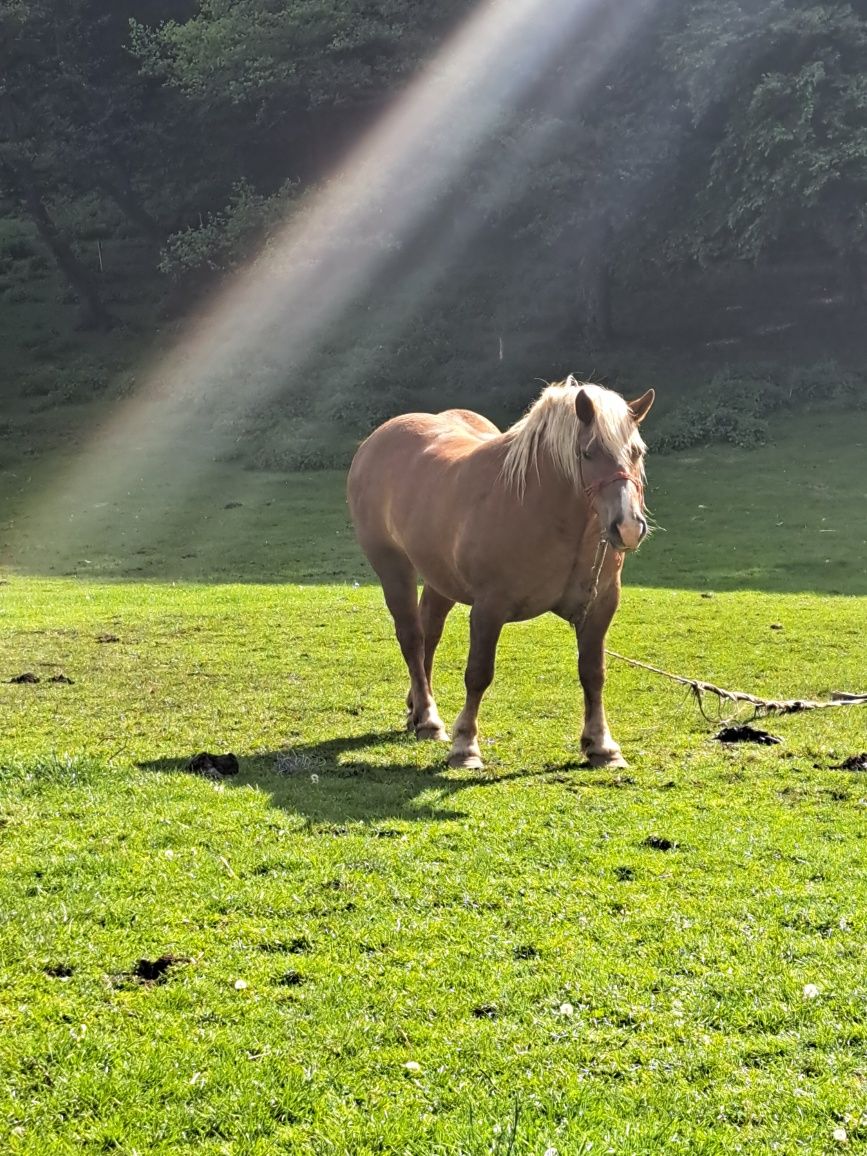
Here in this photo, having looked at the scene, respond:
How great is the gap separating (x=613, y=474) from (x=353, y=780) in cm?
256

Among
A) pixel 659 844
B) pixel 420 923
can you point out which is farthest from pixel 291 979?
pixel 659 844

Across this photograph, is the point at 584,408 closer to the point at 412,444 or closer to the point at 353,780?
the point at 412,444

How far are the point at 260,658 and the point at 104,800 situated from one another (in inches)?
211

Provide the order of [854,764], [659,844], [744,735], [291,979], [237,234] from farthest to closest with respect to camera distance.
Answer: [237,234], [744,735], [854,764], [659,844], [291,979]

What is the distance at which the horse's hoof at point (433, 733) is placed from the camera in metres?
8.21

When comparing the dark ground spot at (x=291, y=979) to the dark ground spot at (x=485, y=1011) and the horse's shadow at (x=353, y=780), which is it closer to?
the dark ground spot at (x=485, y=1011)

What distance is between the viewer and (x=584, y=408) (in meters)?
6.38

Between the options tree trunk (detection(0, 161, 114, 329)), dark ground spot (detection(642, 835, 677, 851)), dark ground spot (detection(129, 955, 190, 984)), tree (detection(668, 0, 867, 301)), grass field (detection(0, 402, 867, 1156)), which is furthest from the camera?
tree trunk (detection(0, 161, 114, 329))

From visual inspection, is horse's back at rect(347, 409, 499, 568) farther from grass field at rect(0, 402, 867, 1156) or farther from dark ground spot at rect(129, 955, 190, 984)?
dark ground spot at rect(129, 955, 190, 984)

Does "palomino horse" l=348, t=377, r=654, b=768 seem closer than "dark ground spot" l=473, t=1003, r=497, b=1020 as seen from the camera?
No

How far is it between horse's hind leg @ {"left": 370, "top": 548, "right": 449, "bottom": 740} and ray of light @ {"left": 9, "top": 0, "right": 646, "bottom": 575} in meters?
15.4

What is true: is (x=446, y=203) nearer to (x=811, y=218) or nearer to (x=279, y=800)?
(x=811, y=218)

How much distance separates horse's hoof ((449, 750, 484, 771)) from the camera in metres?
7.16

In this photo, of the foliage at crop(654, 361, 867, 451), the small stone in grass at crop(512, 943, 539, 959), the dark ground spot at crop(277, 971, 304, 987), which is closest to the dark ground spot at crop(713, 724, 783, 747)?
the small stone in grass at crop(512, 943, 539, 959)
